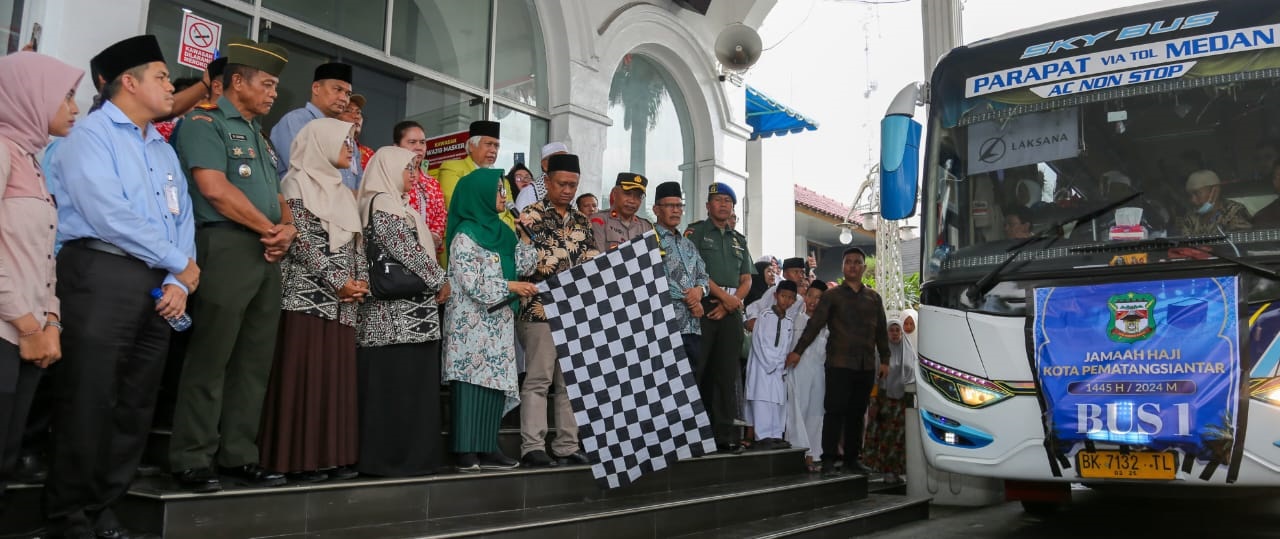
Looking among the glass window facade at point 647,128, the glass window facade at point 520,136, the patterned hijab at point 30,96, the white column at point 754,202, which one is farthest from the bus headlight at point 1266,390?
the white column at point 754,202

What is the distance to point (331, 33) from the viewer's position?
6.99m

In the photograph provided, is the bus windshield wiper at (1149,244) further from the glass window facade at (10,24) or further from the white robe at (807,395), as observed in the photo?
the glass window facade at (10,24)

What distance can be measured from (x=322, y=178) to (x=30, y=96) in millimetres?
1292

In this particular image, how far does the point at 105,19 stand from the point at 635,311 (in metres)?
3.69

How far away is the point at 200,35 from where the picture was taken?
19.7 feet

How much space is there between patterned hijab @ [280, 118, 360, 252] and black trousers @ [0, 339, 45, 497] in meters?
1.36

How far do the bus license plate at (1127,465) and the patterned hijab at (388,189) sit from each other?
3428 millimetres

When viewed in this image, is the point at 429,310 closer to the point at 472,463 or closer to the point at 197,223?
the point at 472,463

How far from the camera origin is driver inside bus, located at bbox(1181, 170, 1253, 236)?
4215mm

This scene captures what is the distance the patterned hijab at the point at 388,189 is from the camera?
175 inches

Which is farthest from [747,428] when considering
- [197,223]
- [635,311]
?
Answer: [197,223]

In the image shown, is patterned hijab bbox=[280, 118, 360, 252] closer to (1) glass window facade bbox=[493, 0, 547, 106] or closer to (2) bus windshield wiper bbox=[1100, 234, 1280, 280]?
(2) bus windshield wiper bbox=[1100, 234, 1280, 280]

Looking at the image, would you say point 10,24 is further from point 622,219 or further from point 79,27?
point 622,219

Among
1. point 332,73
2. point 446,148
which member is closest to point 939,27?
point 446,148
